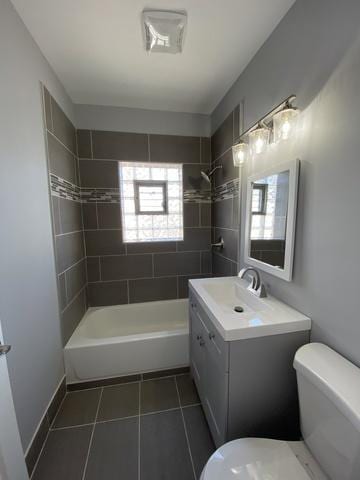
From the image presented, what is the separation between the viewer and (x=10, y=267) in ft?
3.49

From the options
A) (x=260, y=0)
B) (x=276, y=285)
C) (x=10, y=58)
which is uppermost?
(x=260, y=0)

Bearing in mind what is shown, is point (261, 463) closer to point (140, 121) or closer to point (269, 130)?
point (269, 130)

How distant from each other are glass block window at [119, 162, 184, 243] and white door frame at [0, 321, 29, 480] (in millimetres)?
1647

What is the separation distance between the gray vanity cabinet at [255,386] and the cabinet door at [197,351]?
0.23 metres

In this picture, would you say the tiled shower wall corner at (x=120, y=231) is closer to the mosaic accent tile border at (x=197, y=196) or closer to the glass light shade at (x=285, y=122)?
the mosaic accent tile border at (x=197, y=196)

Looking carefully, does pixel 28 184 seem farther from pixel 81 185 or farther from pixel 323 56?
pixel 323 56

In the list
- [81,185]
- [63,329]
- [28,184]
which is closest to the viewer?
[28,184]

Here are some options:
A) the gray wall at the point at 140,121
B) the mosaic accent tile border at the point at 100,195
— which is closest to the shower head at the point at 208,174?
the gray wall at the point at 140,121

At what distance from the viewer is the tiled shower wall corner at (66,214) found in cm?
159

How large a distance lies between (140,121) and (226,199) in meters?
1.26

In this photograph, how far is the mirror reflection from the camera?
1252 mm

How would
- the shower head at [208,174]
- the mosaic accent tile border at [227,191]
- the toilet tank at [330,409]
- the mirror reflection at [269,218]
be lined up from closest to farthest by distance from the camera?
the toilet tank at [330,409] → the mirror reflection at [269,218] → the mosaic accent tile border at [227,191] → the shower head at [208,174]

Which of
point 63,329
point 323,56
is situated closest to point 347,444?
point 323,56

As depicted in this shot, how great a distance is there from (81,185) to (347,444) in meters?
2.55
